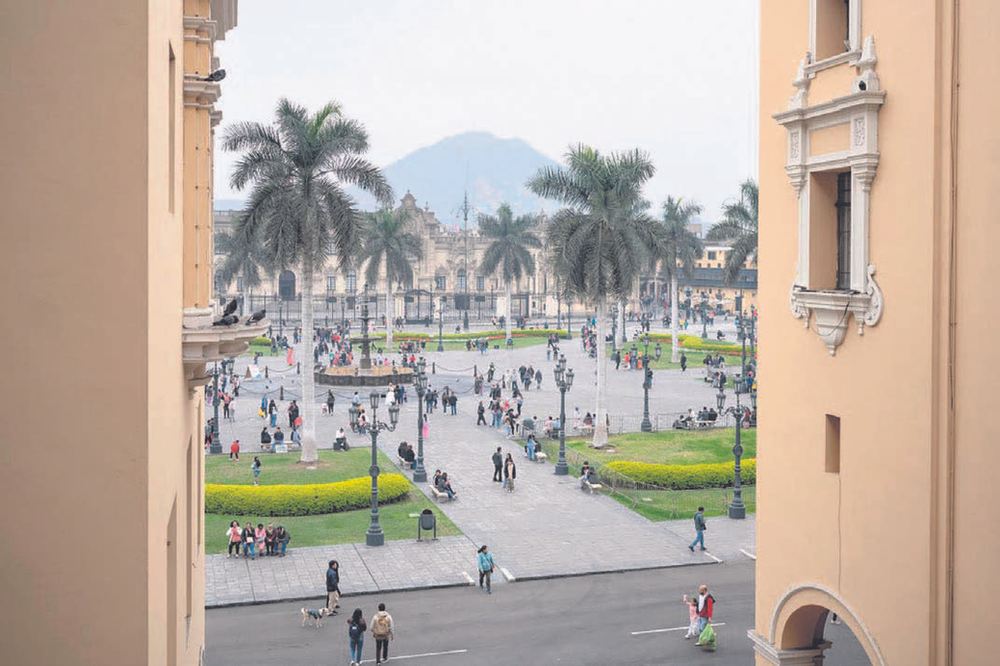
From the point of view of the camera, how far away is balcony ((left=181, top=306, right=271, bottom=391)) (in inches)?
387

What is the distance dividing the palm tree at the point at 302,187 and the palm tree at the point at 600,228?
745 cm

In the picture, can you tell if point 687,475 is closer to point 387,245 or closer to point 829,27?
point 829,27

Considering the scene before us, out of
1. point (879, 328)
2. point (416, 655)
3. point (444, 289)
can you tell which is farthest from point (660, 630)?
point (444, 289)

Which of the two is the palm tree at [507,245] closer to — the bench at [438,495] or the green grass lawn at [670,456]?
the green grass lawn at [670,456]

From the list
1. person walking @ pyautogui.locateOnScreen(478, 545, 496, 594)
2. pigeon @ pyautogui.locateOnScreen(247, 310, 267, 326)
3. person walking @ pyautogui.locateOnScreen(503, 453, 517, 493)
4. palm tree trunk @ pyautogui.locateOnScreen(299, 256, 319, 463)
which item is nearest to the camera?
pigeon @ pyautogui.locateOnScreen(247, 310, 267, 326)

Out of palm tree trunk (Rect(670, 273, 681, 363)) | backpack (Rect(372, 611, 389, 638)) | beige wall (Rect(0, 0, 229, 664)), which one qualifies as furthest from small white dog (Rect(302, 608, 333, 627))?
palm tree trunk (Rect(670, 273, 681, 363))

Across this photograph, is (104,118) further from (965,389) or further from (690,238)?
(690,238)

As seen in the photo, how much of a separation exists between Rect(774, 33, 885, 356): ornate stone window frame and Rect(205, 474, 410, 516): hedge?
17.9 meters

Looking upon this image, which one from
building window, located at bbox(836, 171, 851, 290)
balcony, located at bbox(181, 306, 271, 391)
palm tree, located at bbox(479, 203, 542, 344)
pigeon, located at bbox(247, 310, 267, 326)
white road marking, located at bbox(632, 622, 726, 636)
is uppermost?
palm tree, located at bbox(479, 203, 542, 344)

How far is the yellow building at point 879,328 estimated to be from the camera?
31.9 feet

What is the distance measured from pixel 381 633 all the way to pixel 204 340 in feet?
30.8

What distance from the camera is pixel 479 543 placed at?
25.0 meters

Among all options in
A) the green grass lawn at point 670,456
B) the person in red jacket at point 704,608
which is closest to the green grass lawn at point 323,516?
the green grass lawn at point 670,456

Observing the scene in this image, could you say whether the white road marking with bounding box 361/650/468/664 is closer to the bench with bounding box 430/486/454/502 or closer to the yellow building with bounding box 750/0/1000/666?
the yellow building with bounding box 750/0/1000/666
